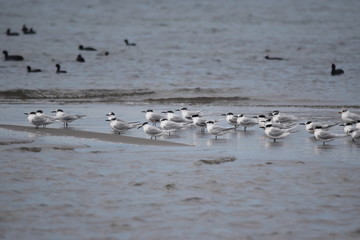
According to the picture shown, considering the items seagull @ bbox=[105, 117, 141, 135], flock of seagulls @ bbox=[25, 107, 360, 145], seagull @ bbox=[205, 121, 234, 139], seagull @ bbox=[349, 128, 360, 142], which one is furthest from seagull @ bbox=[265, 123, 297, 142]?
seagull @ bbox=[105, 117, 141, 135]

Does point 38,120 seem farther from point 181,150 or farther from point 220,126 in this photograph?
point 181,150

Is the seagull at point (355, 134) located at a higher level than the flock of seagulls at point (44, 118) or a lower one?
lower

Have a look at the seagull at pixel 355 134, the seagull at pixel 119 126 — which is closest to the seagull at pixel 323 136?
the seagull at pixel 355 134

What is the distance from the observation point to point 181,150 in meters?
13.1

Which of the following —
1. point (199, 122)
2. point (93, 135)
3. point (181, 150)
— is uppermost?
point (199, 122)

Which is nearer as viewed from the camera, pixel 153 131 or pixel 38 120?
pixel 153 131

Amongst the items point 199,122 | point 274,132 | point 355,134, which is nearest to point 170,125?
point 199,122

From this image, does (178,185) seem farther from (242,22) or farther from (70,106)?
(242,22)

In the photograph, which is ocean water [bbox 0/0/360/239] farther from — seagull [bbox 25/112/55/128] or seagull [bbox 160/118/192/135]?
seagull [bbox 25/112/55/128]

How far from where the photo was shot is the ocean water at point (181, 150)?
27.1 feet

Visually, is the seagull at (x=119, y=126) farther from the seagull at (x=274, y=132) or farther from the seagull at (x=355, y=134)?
the seagull at (x=355, y=134)

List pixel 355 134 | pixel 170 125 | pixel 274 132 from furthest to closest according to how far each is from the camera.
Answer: pixel 170 125, pixel 274 132, pixel 355 134

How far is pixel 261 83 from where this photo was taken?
2944 centimetres

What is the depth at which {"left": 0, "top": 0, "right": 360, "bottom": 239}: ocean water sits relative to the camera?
27.1 ft
